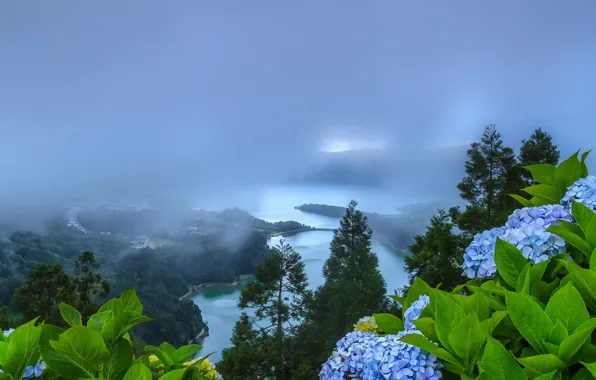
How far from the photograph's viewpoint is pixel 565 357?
54 cm

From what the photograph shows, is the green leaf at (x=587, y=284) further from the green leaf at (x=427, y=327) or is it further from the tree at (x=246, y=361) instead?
the tree at (x=246, y=361)

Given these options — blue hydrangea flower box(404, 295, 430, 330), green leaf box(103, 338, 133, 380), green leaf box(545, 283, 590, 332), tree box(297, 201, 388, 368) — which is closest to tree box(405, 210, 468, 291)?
tree box(297, 201, 388, 368)

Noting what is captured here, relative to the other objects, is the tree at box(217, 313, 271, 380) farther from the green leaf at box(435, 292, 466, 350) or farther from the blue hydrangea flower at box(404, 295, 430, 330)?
the green leaf at box(435, 292, 466, 350)

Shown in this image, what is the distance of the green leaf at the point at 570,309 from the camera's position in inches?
22.5

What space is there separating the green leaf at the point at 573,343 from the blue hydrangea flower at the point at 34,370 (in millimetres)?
886

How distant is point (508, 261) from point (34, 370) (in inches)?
37.3

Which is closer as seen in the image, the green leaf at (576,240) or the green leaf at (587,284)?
the green leaf at (587,284)

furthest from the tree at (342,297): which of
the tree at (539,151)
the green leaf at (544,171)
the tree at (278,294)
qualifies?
the green leaf at (544,171)

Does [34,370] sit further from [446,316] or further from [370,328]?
[370,328]

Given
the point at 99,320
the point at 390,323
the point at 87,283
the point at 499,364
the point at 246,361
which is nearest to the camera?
the point at 499,364

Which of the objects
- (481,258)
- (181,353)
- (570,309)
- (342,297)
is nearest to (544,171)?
(481,258)

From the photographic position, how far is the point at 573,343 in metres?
0.53

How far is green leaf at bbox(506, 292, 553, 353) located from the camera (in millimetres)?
575

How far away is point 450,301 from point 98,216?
8.52 m
